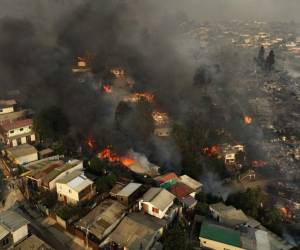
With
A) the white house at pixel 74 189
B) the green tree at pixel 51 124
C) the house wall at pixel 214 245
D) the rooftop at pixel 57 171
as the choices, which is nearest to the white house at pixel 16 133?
the green tree at pixel 51 124

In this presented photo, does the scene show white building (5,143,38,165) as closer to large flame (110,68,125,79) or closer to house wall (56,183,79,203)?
house wall (56,183,79,203)

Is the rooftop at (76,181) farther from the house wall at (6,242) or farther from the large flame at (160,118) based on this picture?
the large flame at (160,118)

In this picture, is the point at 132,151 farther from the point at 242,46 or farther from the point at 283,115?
the point at 242,46

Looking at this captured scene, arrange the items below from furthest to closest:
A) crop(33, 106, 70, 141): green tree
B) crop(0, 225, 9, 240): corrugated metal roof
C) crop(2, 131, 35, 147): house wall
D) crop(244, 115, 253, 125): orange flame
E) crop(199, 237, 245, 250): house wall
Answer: crop(244, 115, 253, 125): orange flame → crop(33, 106, 70, 141): green tree → crop(2, 131, 35, 147): house wall → crop(199, 237, 245, 250): house wall → crop(0, 225, 9, 240): corrugated metal roof

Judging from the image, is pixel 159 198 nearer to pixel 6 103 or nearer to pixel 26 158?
pixel 26 158

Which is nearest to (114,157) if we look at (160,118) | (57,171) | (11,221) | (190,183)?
(190,183)

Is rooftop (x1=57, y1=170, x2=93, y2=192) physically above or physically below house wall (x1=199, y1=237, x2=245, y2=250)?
above

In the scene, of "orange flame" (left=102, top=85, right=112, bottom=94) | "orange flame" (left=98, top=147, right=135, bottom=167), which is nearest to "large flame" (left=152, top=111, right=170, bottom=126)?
"orange flame" (left=102, top=85, right=112, bottom=94)
